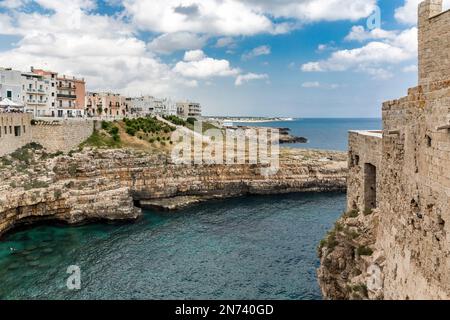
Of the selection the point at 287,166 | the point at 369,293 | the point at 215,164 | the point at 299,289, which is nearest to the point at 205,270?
the point at 299,289

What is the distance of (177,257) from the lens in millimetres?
29562

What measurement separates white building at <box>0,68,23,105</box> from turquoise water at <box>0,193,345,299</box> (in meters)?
26.3

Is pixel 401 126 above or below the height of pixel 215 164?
above

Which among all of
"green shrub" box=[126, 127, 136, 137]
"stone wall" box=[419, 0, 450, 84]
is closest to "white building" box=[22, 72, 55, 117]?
"green shrub" box=[126, 127, 136, 137]

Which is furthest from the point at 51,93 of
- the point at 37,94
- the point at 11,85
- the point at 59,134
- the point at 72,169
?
the point at 72,169

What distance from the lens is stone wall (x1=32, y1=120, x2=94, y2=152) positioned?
45250 mm

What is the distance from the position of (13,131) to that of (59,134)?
5.42 m

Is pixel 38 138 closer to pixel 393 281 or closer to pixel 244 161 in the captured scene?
pixel 244 161

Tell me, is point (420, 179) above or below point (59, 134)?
below

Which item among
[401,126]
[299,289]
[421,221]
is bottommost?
[299,289]

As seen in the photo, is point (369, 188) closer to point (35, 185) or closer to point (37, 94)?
point (35, 185)

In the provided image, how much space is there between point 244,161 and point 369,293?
142ft

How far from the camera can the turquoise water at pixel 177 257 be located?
23.8 metres
